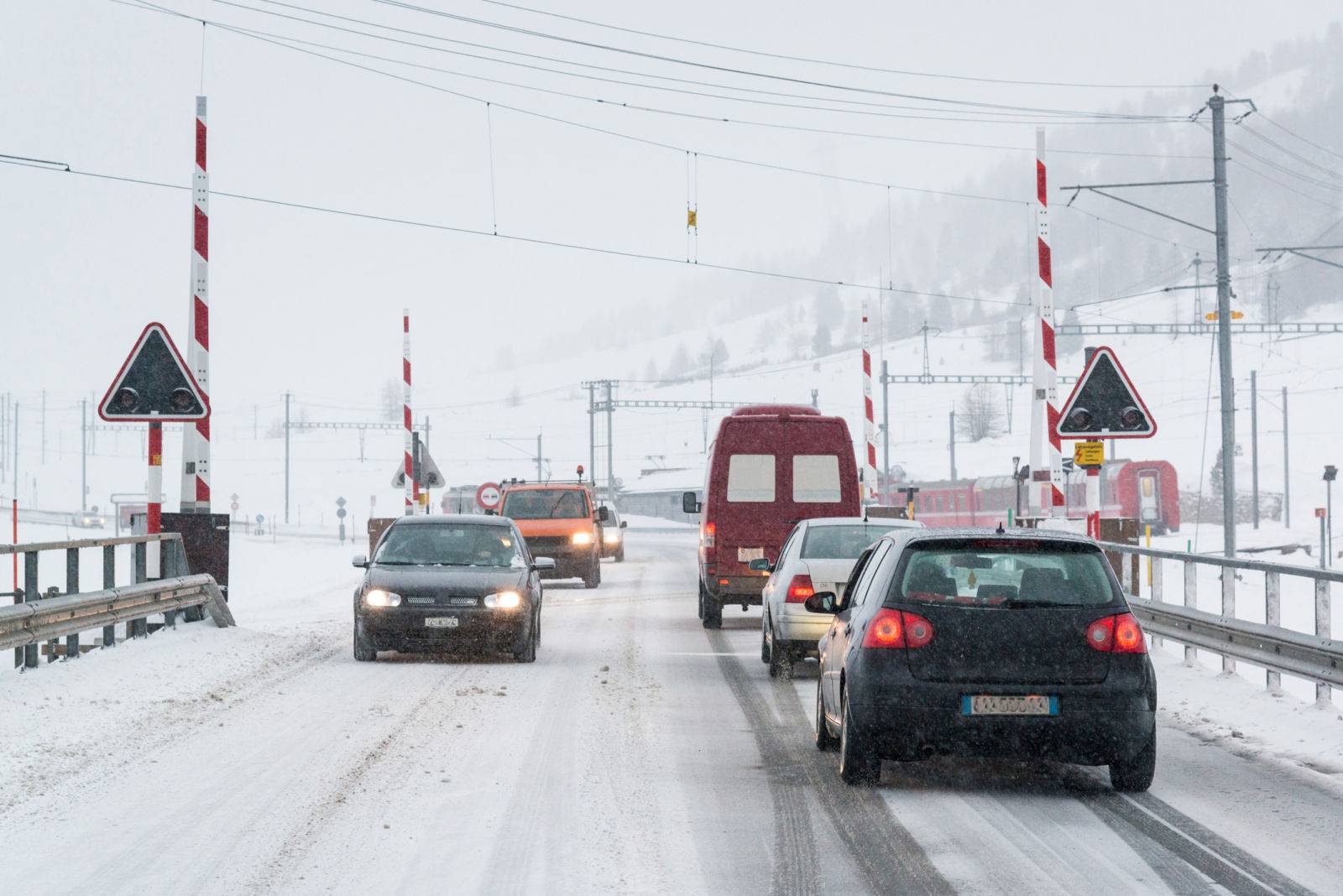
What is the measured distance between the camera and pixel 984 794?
8.20 m

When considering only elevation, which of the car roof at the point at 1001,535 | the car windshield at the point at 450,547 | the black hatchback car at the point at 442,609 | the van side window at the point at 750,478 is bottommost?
the black hatchback car at the point at 442,609

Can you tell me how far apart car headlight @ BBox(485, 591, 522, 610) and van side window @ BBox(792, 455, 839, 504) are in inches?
210

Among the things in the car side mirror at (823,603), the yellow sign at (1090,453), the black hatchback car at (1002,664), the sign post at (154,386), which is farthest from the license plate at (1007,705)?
the sign post at (154,386)

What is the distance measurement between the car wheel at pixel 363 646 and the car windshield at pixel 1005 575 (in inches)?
303

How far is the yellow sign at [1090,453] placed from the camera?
1619 cm

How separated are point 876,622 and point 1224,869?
7.73ft

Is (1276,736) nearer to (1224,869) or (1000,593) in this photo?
(1000,593)

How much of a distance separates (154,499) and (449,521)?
3.11 meters

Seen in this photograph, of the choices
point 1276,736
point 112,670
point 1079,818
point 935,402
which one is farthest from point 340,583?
point 935,402

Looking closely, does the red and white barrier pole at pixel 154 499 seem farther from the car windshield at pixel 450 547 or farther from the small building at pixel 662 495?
the small building at pixel 662 495

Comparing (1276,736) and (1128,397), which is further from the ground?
(1128,397)

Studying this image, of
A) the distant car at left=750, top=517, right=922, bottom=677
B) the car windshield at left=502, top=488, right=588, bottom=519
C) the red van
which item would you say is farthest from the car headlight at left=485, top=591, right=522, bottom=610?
the car windshield at left=502, top=488, right=588, bottom=519

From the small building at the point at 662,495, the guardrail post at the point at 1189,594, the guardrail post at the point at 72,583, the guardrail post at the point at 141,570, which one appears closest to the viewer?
the guardrail post at the point at 72,583

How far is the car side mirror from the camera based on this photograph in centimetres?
973
